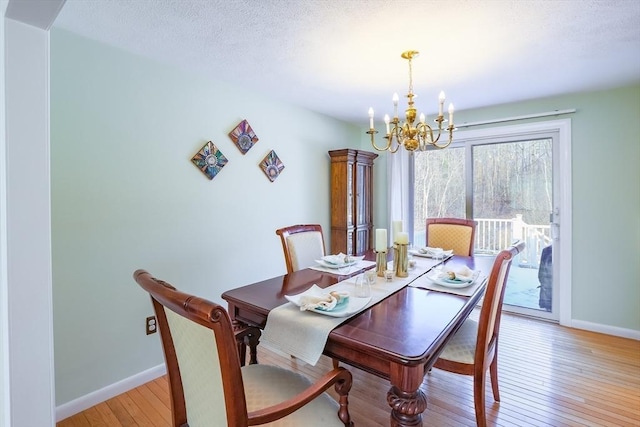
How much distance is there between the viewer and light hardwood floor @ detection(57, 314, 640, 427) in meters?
1.82

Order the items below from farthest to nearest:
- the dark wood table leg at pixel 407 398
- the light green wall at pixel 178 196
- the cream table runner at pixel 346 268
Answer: the cream table runner at pixel 346 268 → the light green wall at pixel 178 196 → the dark wood table leg at pixel 407 398

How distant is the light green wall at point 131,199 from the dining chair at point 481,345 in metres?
1.84

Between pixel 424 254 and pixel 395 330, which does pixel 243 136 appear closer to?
pixel 424 254

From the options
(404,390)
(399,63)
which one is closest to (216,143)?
(399,63)

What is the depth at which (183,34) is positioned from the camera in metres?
1.88

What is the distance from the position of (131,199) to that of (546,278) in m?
3.98

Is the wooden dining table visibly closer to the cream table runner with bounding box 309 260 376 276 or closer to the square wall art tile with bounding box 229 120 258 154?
the cream table runner with bounding box 309 260 376 276

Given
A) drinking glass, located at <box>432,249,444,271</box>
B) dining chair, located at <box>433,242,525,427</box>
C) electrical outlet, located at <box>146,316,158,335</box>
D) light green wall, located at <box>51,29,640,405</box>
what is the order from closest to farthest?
1. dining chair, located at <box>433,242,525,427</box>
2. light green wall, located at <box>51,29,640,405</box>
3. electrical outlet, located at <box>146,316,158,335</box>
4. drinking glass, located at <box>432,249,444,271</box>

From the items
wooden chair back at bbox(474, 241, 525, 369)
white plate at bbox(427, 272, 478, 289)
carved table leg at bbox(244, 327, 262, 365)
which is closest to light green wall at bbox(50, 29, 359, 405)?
carved table leg at bbox(244, 327, 262, 365)

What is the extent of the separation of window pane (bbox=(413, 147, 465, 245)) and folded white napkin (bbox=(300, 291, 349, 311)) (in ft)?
9.15

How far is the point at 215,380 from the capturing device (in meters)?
0.91

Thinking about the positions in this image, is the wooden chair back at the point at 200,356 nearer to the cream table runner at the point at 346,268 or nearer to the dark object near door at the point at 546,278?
the cream table runner at the point at 346,268

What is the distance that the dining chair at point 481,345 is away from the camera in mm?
1463

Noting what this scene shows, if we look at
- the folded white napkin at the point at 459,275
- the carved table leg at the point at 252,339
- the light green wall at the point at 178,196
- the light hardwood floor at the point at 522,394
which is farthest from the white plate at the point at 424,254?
the carved table leg at the point at 252,339
